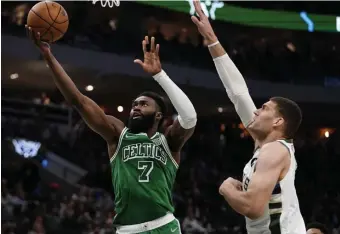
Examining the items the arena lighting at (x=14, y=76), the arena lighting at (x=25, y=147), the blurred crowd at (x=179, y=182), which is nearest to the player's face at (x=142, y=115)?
the blurred crowd at (x=179, y=182)

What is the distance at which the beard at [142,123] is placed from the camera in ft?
16.4

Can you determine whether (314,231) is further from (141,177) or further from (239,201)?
(239,201)

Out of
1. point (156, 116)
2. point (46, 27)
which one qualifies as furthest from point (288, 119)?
point (46, 27)

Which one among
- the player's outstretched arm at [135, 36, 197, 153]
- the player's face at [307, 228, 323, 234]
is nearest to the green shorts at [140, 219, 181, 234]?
the player's outstretched arm at [135, 36, 197, 153]

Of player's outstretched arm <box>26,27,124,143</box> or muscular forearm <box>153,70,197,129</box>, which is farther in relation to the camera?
muscular forearm <box>153,70,197,129</box>

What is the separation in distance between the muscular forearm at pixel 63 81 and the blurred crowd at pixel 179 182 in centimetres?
723

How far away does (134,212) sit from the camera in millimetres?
Result: 4832

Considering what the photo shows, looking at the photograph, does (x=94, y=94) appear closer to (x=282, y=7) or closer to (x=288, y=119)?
(x=282, y=7)

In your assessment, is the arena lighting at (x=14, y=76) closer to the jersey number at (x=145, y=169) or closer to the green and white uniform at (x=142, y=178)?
the green and white uniform at (x=142, y=178)

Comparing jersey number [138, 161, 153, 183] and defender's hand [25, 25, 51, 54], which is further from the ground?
defender's hand [25, 25, 51, 54]

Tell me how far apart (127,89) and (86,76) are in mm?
1305

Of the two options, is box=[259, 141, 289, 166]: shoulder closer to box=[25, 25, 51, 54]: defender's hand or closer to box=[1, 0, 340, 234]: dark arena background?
box=[25, 25, 51, 54]: defender's hand

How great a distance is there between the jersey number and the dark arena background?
8187mm

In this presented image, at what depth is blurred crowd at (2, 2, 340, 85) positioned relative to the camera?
52.6ft
